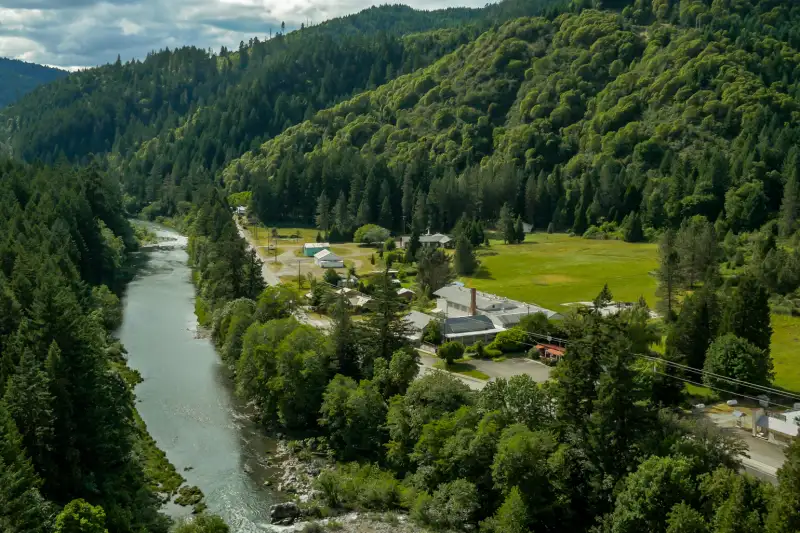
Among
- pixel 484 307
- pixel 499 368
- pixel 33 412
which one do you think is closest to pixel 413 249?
pixel 484 307

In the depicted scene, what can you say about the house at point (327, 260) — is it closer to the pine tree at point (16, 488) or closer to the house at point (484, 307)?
the house at point (484, 307)

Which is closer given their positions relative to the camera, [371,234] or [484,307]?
[484,307]

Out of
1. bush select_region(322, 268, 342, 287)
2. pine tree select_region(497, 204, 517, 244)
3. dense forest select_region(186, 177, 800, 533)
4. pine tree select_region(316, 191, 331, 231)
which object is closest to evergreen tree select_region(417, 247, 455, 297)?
bush select_region(322, 268, 342, 287)

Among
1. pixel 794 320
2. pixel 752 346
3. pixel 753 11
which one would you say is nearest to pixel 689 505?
pixel 752 346

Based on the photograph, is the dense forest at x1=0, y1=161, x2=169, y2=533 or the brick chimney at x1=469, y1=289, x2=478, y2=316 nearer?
the dense forest at x1=0, y1=161, x2=169, y2=533

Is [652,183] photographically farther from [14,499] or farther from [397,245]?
[14,499]

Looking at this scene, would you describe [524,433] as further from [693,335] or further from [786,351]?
[786,351]

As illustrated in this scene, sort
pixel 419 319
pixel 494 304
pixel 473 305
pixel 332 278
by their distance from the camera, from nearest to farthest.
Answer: pixel 419 319
pixel 473 305
pixel 494 304
pixel 332 278

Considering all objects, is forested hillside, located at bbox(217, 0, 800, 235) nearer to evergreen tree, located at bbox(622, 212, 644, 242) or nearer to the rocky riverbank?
evergreen tree, located at bbox(622, 212, 644, 242)
